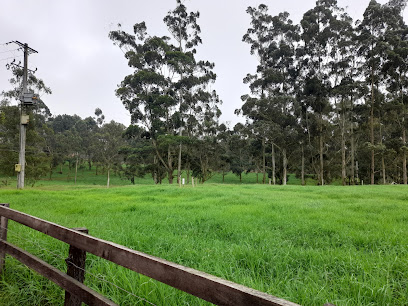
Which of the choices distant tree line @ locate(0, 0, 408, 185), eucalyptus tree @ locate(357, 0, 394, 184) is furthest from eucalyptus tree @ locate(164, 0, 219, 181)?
eucalyptus tree @ locate(357, 0, 394, 184)

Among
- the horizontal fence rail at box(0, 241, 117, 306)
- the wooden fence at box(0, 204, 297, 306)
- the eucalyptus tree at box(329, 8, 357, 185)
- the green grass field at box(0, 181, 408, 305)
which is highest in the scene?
the eucalyptus tree at box(329, 8, 357, 185)

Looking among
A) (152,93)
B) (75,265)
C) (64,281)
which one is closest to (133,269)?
(75,265)

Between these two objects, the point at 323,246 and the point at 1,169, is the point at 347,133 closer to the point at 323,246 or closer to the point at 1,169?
the point at 323,246

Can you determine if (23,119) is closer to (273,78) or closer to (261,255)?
(261,255)

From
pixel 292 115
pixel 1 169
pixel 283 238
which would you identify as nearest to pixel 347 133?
pixel 292 115

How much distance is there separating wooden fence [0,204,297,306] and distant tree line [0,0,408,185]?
89.6 ft

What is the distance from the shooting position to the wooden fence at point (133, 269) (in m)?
1.16

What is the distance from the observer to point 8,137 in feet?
111

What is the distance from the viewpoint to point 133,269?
1.67 meters

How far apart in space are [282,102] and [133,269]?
3410 cm

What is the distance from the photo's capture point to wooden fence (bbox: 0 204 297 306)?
3.80 ft

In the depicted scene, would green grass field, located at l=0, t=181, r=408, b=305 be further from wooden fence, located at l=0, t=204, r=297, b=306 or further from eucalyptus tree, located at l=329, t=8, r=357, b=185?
eucalyptus tree, located at l=329, t=8, r=357, b=185

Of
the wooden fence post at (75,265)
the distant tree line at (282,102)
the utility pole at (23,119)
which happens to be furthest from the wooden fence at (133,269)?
the distant tree line at (282,102)

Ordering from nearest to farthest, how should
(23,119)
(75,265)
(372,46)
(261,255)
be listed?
(75,265), (261,255), (23,119), (372,46)
